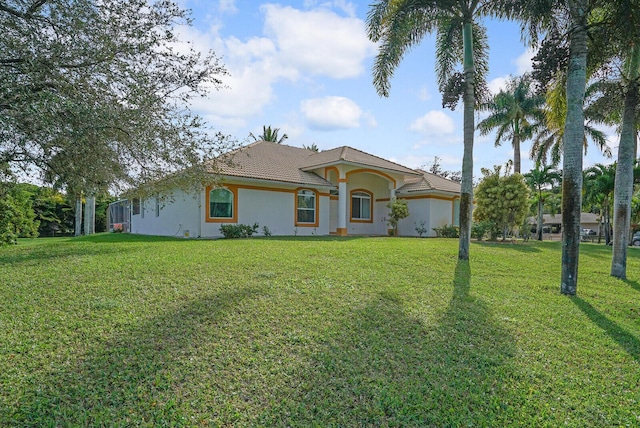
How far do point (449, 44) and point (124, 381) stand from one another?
1339cm

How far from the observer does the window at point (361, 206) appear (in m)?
23.9

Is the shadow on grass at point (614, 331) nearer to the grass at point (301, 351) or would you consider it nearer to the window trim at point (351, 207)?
the grass at point (301, 351)

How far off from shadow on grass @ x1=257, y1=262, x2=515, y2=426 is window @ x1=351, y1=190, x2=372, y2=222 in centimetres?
1810

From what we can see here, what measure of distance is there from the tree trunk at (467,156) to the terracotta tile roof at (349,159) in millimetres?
8496

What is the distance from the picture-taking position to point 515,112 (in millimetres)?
28391

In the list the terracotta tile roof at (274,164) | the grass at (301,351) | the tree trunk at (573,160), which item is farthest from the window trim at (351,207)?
the tree trunk at (573,160)

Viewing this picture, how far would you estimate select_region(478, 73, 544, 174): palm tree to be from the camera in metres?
28.3

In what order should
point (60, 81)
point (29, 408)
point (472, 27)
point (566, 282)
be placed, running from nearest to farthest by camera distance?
point (29, 408), point (60, 81), point (566, 282), point (472, 27)

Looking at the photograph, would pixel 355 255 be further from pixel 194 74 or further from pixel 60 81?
pixel 60 81

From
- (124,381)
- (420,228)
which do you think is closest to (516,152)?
(420,228)

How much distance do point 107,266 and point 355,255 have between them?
6153 millimetres

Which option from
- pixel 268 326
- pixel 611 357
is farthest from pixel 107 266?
pixel 611 357

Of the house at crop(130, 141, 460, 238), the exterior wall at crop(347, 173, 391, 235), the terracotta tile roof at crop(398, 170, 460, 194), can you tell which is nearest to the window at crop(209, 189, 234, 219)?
the house at crop(130, 141, 460, 238)

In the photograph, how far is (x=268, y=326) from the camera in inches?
200
